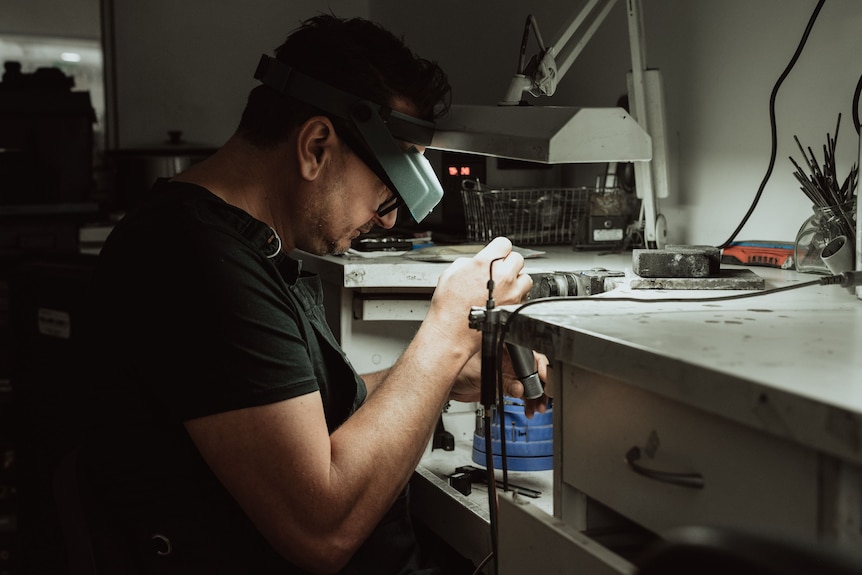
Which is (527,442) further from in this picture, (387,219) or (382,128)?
(382,128)

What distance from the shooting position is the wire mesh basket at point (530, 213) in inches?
81.1

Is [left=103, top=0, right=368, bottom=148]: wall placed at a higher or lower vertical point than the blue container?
higher

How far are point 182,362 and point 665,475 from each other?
0.52 m

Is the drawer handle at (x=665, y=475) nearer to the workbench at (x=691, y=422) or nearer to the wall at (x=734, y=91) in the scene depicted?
the workbench at (x=691, y=422)

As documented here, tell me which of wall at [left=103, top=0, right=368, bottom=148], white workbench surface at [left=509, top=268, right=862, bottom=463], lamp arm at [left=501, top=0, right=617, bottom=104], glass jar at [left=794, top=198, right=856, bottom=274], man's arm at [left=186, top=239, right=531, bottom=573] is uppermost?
wall at [left=103, top=0, right=368, bottom=148]

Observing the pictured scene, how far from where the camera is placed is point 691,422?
79 centimetres

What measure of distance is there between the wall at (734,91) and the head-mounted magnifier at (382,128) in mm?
557

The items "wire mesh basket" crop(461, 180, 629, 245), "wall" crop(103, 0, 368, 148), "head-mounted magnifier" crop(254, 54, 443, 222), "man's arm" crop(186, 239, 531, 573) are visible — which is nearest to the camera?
"man's arm" crop(186, 239, 531, 573)

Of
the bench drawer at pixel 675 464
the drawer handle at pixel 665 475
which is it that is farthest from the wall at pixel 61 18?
the drawer handle at pixel 665 475

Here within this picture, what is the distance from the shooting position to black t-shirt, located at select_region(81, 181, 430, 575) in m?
1.02

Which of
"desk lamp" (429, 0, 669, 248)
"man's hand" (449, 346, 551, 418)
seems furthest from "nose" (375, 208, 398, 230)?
"man's hand" (449, 346, 551, 418)

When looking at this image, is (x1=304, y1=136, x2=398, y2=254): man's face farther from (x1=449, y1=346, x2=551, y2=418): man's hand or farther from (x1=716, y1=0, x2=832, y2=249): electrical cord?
(x1=716, y1=0, x2=832, y2=249): electrical cord

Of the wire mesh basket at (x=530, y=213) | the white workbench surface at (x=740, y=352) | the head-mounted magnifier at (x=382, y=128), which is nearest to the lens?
the white workbench surface at (x=740, y=352)

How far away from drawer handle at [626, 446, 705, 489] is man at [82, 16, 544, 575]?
0.36 meters
